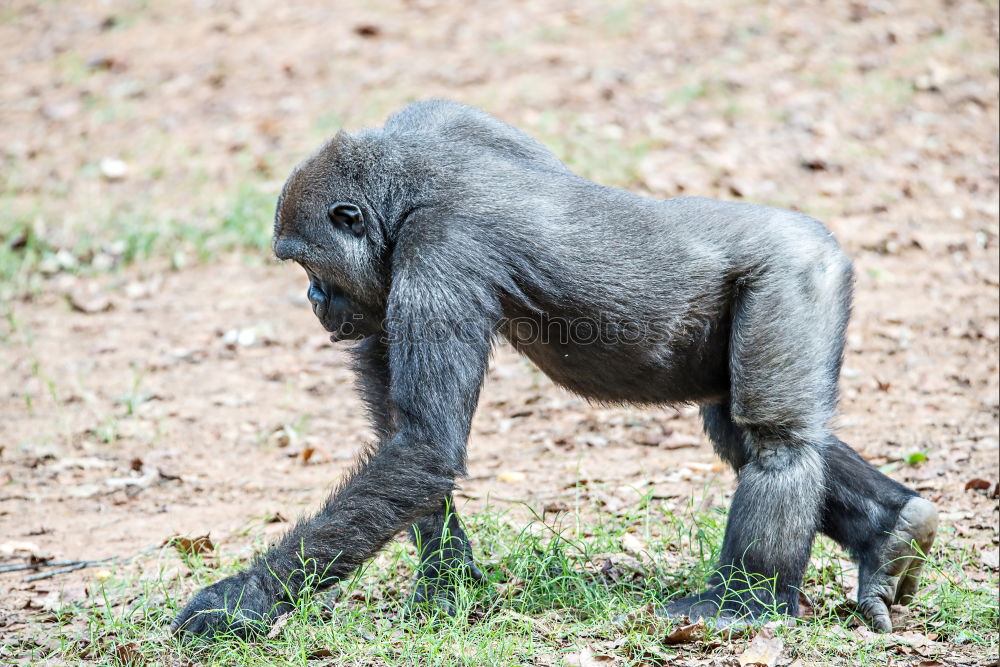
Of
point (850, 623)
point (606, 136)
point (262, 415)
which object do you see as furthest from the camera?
point (606, 136)

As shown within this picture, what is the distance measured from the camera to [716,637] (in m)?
3.95

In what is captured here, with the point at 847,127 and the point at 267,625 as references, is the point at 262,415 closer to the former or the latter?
the point at 267,625

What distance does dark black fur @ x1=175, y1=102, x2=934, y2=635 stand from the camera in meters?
3.88

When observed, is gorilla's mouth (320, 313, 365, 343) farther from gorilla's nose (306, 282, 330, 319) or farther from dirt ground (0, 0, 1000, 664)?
dirt ground (0, 0, 1000, 664)

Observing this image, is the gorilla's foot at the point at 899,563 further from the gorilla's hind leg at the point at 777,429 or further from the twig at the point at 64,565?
the twig at the point at 64,565

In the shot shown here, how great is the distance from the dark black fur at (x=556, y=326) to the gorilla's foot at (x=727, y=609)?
0.01 m

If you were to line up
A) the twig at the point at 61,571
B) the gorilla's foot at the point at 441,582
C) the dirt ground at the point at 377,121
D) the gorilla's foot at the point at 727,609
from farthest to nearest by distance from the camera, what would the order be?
the dirt ground at the point at 377,121 < the twig at the point at 61,571 < the gorilla's foot at the point at 441,582 < the gorilla's foot at the point at 727,609

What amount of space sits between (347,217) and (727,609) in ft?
7.41

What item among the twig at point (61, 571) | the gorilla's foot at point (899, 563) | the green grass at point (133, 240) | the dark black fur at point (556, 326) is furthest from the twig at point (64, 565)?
the green grass at point (133, 240)

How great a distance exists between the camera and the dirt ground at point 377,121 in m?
6.05

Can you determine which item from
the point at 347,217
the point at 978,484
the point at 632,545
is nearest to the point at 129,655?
the point at 347,217

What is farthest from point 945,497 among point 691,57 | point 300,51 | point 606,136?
point 300,51

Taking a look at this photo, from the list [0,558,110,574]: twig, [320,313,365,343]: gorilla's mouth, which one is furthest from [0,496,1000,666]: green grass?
[320,313,365,343]: gorilla's mouth

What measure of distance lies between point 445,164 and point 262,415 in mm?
3323
